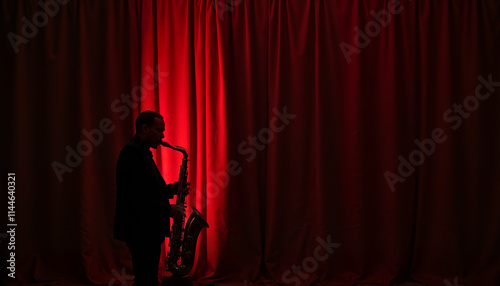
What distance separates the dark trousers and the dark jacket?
0.04 m

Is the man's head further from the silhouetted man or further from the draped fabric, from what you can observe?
the draped fabric

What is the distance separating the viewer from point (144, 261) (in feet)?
8.59

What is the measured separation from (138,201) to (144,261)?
370 millimetres

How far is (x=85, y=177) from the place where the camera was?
3934mm

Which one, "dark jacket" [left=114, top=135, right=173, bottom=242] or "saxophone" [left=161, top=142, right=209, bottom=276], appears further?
"saxophone" [left=161, top=142, right=209, bottom=276]

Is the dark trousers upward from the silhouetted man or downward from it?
downward

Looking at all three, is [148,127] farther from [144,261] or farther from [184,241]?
[184,241]

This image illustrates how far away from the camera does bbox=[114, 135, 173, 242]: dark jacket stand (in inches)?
102

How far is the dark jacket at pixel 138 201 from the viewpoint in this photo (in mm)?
2592

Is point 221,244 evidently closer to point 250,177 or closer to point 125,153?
point 250,177

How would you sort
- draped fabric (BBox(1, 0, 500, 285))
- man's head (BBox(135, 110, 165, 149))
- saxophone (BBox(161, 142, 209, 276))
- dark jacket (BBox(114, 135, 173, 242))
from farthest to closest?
draped fabric (BBox(1, 0, 500, 285)), saxophone (BBox(161, 142, 209, 276)), man's head (BBox(135, 110, 165, 149)), dark jacket (BBox(114, 135, 173, 242))

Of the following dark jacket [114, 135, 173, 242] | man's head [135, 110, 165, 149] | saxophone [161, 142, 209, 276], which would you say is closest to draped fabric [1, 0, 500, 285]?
saxophone [161, 142, 209, 276]

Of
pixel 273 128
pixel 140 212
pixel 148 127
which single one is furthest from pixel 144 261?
pixel 273 128

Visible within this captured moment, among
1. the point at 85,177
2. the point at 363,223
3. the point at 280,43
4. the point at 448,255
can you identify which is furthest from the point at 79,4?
Answer: the point at 448,255
